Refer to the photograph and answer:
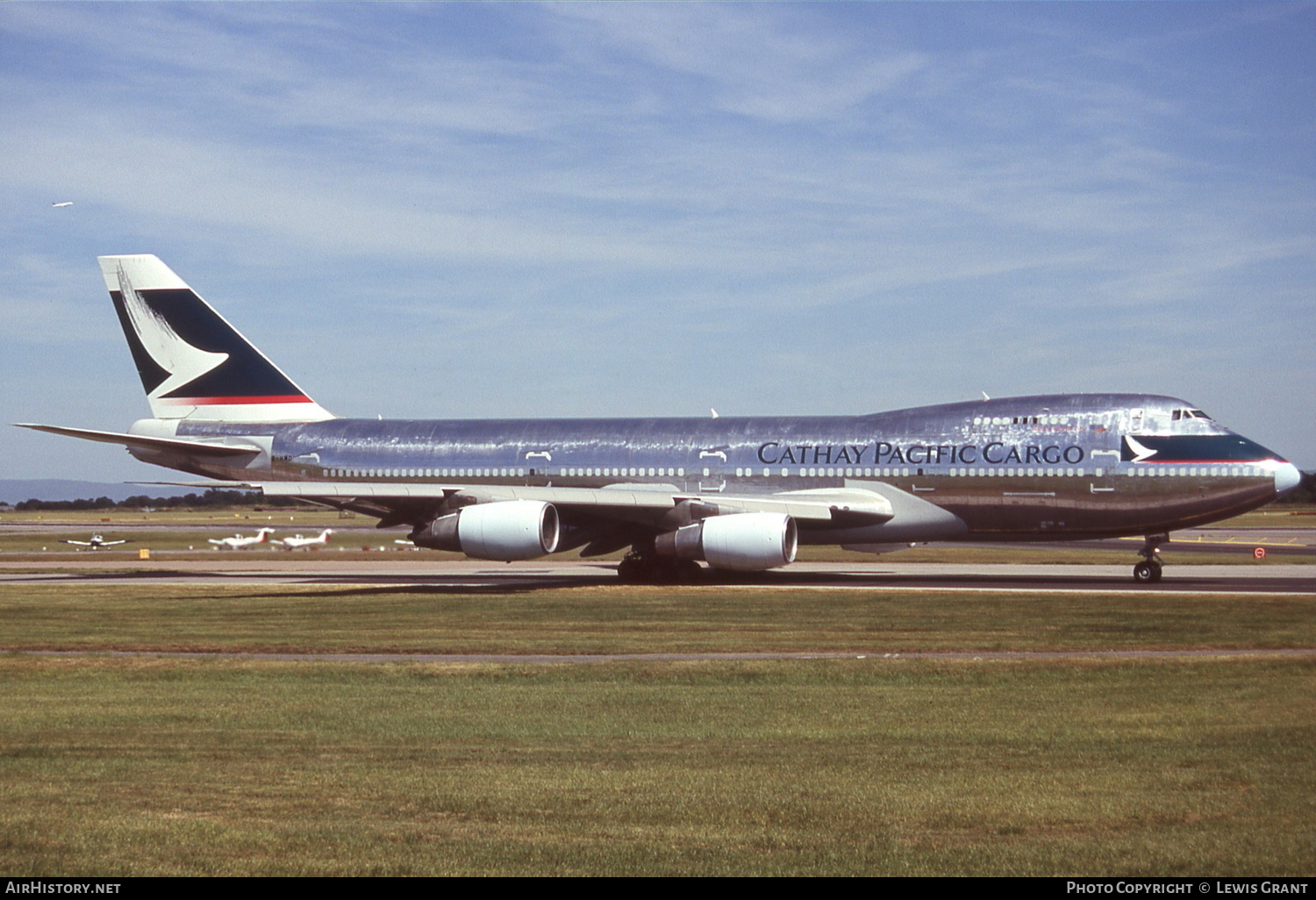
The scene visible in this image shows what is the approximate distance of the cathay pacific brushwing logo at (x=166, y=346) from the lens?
46.0 m

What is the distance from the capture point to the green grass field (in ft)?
30.0

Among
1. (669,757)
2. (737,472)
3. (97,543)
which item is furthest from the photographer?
(97,543)

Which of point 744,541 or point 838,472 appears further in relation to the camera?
point 838,472

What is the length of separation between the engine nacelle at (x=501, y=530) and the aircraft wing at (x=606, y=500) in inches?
30.0

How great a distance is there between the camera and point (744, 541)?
35.0m

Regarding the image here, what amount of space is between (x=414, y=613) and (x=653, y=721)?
1496cm

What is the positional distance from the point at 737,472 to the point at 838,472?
3.18m

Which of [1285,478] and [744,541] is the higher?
[1285,478]

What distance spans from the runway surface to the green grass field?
11073mm

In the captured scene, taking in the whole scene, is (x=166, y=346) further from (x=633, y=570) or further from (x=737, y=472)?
(x=737, y=472)

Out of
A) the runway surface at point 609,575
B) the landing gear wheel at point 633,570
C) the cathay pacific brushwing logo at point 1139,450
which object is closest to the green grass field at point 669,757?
the runway surface at point 609,575

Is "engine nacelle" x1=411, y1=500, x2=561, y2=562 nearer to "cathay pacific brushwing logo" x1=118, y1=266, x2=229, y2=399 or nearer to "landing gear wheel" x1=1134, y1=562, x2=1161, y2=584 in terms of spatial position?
"cathay pacific brushwing logo" x1=118, y1=266, x2=229, y2=399

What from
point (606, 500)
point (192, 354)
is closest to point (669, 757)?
point (606, 500)

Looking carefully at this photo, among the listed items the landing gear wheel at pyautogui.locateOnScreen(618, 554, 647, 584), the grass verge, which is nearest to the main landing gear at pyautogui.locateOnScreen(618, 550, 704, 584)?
the landing gear wheel at pyautogui.locateOnScreen(618, 554, 647, 584)
